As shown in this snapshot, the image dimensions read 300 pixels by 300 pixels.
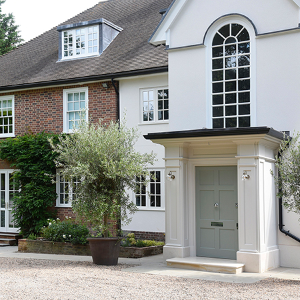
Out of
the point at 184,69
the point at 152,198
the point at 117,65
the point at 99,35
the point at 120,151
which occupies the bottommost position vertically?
the point at 152,198

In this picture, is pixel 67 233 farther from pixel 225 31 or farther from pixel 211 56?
pixel 225 31

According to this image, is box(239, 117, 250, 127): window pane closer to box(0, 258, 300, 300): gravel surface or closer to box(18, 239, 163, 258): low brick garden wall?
box(0, 258, 300, 300): gravel surface

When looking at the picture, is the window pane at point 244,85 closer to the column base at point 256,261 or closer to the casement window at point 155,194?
the column base at point 256,261

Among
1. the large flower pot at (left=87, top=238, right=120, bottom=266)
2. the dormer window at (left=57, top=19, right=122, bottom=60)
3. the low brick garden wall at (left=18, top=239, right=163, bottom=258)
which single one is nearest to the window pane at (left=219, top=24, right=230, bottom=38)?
the large flower pot at (left=87, top=238, right=120, bottom=266)

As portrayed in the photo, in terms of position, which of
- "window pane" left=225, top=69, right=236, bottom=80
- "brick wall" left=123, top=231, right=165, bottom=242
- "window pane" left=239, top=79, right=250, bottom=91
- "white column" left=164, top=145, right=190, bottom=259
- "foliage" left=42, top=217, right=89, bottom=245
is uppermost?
"window pane" left=225, top=69, right=236, bottom=80

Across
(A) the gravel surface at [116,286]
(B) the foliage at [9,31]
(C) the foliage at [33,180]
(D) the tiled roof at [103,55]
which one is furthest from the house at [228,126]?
(B) the foliage at [9,31]

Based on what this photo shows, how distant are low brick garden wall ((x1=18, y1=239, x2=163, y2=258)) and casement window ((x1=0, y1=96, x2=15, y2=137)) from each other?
5.50 m

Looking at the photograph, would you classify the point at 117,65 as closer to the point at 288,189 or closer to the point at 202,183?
the point at 202,183

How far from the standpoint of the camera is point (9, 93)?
1772cm

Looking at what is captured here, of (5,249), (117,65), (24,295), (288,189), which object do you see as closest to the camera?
(24,295)

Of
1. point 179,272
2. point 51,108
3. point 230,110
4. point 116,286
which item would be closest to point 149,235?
point 179,272

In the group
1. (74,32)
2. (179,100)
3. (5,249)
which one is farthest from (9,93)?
(179,100)

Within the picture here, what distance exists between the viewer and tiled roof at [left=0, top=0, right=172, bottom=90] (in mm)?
15711

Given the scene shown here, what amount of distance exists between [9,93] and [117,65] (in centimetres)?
488
